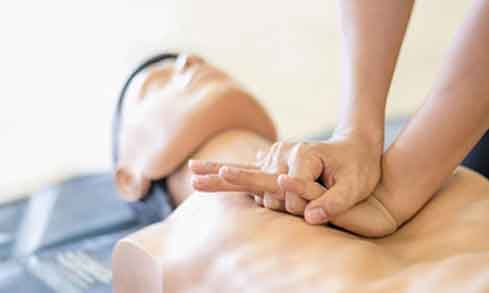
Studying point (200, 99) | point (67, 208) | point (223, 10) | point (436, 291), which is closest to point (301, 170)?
point (436, 291)

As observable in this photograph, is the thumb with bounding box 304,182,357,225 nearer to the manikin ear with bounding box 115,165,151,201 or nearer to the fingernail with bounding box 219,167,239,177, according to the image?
the fingernail with bounding box 219,167,239,177

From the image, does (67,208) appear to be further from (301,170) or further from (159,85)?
(301,170)

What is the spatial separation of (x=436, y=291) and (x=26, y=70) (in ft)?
4.73

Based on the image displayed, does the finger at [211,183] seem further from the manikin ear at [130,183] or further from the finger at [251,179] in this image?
the manikin ear at [130,183]

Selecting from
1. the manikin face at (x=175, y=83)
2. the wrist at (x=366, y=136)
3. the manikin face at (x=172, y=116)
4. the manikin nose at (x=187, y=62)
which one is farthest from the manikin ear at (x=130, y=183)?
the wrist at (x=366, y=136)

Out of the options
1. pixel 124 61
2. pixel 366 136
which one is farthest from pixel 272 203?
pixel 124 61

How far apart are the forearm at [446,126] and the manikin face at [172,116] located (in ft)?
1.41

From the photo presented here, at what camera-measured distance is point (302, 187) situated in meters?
0.87

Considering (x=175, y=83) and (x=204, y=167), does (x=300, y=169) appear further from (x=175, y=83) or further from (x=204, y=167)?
(x=175, y=83)

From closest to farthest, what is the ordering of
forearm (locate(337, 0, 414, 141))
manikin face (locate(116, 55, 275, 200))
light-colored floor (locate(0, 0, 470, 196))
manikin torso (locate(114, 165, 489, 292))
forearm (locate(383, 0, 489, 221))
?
1. manikin torso (locate(114, 165, 489, 292))
2. forearm (locate(383, 0, 489, 221))
3. forearm (locate(337, 0, 414, 141))
4. manikin face (locate(116, 55, 275, 200))
5. light-colored floor (locate(0, 0, 470, 196))

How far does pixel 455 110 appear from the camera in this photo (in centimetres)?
89

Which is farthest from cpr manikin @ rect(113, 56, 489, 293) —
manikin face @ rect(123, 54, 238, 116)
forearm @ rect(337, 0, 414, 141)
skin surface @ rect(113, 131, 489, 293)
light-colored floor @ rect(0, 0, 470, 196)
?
light-colored floor @ rect(0, 0, 470, 196)

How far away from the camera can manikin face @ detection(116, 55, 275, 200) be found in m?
1.28

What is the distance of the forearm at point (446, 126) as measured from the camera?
0.87m
